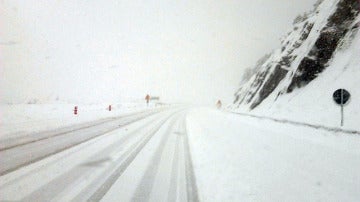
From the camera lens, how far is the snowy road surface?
5281 millimetres

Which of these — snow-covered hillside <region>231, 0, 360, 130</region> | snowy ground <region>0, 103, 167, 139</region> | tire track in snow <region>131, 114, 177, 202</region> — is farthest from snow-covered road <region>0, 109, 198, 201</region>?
snow-covered hillside <region>231, 0, 360, 130</region>

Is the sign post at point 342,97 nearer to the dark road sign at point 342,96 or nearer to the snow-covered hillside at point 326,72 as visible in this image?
the dark road sign at point 342,96

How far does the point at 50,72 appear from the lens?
130750 millimetres

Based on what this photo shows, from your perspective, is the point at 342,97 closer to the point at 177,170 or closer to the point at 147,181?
the point at 177,170

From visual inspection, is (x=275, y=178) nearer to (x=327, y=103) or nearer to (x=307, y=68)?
(x=327, y=103)

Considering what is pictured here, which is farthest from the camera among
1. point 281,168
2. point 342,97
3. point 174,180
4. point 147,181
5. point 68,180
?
point 342,97

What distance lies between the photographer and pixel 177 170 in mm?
6984

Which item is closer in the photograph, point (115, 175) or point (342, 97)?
point (115, 175)

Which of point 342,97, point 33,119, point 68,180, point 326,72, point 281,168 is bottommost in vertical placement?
point 281,168

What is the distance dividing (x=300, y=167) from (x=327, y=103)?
1012 cm

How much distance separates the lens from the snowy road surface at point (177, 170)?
5.28 metres

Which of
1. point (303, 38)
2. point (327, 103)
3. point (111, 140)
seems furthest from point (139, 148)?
point (303, 38)

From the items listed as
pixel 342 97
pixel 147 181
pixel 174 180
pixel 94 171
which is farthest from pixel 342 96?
pixel 94 171

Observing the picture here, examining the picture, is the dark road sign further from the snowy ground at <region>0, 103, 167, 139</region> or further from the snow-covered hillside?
the snowy ground at <region>0, 103, 167, 139</region>
